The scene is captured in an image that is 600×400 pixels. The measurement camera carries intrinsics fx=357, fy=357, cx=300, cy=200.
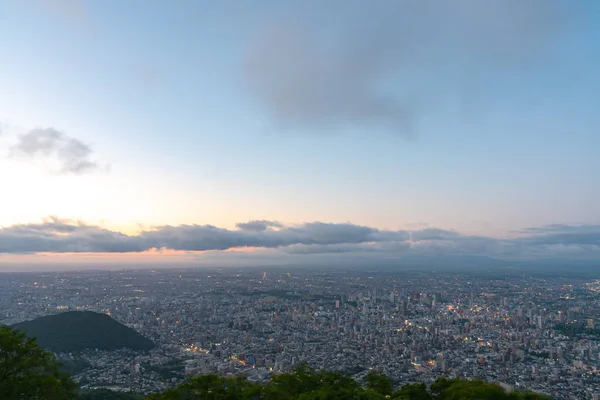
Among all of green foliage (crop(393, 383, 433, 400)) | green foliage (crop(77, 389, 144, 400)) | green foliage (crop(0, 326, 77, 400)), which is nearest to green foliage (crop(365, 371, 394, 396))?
green foliage (crop(393, 383, 433, 400))

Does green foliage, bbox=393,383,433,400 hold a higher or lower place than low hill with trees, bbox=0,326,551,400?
lower

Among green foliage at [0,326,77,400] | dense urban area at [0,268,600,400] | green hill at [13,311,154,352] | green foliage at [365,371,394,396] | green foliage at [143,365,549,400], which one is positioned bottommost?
dense urban area at [0,268,600,400]

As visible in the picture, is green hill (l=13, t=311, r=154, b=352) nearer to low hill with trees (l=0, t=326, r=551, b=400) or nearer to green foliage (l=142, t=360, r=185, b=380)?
green foliage (l=142, t=360, r=185, b=380)

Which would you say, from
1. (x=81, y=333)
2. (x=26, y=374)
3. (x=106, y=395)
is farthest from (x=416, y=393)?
(x=81, y=333)

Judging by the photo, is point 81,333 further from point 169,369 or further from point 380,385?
point 380,385

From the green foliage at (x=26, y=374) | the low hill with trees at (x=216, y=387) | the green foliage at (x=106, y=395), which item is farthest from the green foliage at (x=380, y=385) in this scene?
the green foliage at (x=106, y=395)

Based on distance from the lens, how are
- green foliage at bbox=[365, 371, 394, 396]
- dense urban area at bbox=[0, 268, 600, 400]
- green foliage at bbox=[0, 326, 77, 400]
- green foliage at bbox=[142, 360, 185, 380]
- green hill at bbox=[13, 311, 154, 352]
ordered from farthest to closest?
1. green hill at bbox=[13, 311, 154, 352]
2. green foliage at bbox=[142, 360, 185, 380]
3. dense urban area at bbox=[0, 268, 600, 400]
4. green foliage at bbox=[365, 371, 394, 396]
5. green foliage at bbox=[0, 326, 77, 400]
